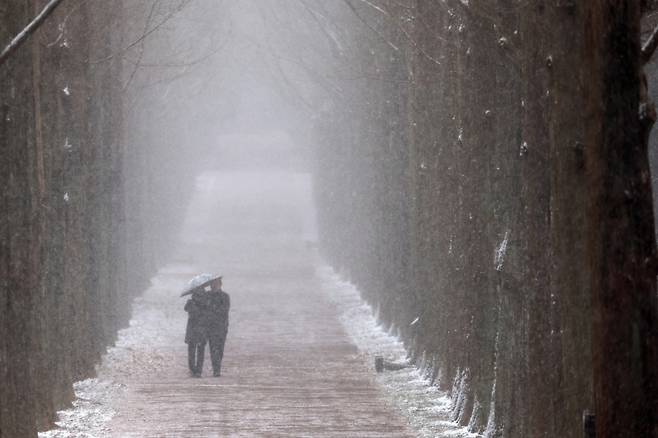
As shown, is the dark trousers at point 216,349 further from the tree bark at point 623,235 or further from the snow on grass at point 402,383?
the tree bark at point 623,235

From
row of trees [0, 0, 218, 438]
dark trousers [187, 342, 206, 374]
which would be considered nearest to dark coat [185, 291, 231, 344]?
dark trousers [187, 342, 206, 374]

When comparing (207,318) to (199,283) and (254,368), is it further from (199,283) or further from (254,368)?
(254,368)

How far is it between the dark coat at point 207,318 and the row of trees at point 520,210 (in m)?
3.05

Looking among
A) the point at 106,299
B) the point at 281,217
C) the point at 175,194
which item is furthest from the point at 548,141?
the point at 281,217

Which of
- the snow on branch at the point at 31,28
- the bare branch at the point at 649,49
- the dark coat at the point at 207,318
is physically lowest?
the dark coat at the point at 207,318

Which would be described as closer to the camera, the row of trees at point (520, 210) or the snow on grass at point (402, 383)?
the row of trees at point (520, 210)

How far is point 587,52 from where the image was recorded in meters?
9.05

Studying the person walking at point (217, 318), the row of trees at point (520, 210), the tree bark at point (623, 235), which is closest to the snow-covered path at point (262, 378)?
the person walking at point (217, 318)

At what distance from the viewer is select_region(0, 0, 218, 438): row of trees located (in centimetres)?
1316

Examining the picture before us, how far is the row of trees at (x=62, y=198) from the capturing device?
13.2 m

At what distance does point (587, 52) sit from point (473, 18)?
6389mm

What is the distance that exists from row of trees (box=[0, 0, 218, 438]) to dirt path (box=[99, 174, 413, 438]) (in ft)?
3.01

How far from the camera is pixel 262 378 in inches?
826

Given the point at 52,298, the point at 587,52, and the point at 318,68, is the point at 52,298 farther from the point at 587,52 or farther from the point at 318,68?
the point at 318,68
